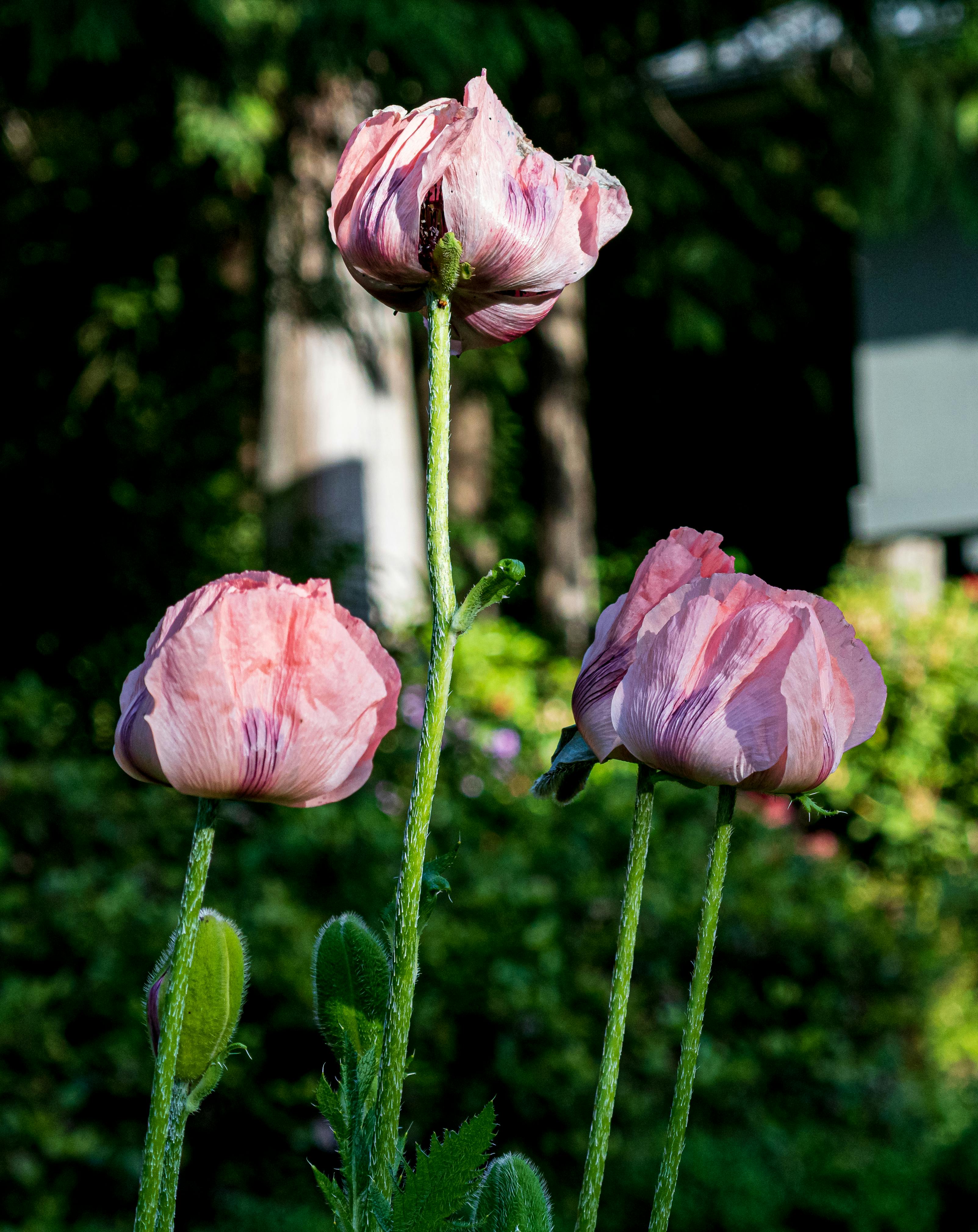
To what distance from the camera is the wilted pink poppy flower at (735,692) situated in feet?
1.87

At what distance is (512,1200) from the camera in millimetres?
586

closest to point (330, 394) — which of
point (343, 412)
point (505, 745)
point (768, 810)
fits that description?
point (343, 412)

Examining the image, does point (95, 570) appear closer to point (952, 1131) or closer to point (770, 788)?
point (952, 1131)

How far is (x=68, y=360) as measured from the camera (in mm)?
5949

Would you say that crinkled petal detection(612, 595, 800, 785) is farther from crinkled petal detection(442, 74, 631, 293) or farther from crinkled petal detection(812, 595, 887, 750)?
crinkled petal detection(442, 74, 631, 293)

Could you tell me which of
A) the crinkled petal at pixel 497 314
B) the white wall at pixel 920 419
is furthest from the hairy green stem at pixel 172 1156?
the white wall at pixel 920 419

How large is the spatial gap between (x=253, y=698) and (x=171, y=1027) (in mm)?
140

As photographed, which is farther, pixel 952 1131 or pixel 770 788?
pixel 952 1131

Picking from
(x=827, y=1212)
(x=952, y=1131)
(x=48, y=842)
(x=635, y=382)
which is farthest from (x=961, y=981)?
(x=635, y=382)

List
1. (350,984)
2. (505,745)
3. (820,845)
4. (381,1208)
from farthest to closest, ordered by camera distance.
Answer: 1. (820,845)
2. (505,745)
3. (350,984)
4. (381,1208)

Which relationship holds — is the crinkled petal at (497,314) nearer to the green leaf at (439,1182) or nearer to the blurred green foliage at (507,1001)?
the green leaf at (439,1182)

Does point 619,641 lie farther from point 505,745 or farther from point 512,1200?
point 505,745

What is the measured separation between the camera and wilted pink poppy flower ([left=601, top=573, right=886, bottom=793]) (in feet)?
1.87

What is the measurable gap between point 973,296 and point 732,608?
8.70 metres
